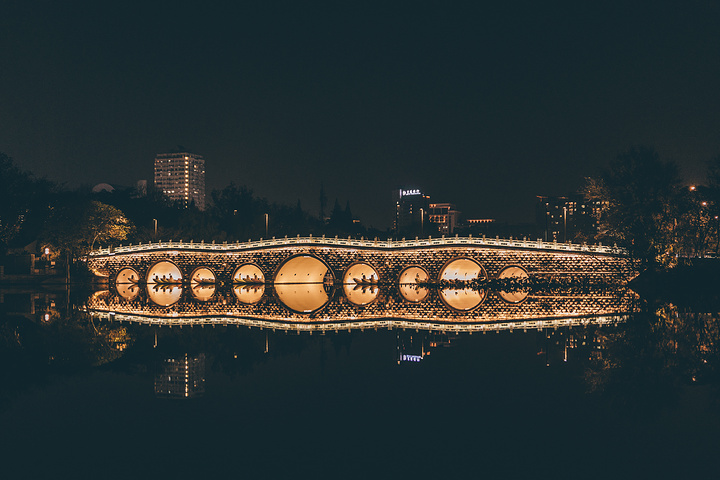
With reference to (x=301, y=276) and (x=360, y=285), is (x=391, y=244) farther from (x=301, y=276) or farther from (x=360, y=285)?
(x=301, y=276)

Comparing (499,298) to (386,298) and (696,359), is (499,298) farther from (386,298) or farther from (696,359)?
(696,359)

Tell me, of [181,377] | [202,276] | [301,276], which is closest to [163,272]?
[202,276]

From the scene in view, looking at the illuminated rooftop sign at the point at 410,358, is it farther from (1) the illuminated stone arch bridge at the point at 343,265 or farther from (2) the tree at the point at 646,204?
(2) the tree at the point at 646,204

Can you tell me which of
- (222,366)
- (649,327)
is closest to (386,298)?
(649,327)

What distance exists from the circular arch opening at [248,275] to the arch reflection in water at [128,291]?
8033 mm

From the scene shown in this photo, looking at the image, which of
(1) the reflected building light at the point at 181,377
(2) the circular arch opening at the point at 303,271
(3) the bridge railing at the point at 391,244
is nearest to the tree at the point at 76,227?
(3) the bridge railing at the point at 391,244

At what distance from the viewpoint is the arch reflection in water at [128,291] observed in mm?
40081

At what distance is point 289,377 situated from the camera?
1393 cm

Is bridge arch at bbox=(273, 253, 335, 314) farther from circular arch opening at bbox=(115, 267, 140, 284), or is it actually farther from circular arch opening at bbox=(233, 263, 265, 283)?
circular arch opening at bbox=(115, 267, 140, 284)

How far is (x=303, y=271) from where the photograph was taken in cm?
5519

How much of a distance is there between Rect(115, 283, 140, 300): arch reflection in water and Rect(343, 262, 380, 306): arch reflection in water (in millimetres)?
14011

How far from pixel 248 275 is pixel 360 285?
34.7 feet

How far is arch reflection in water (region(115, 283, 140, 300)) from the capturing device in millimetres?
40081

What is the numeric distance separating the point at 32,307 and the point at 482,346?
24.0 meters
